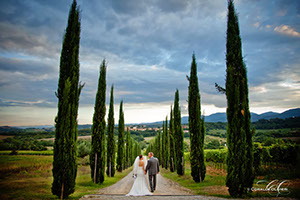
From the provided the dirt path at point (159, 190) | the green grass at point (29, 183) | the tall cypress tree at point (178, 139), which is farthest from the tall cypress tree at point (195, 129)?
the green grass at point (29, 183)

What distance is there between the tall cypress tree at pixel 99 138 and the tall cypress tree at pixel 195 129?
6786 mm

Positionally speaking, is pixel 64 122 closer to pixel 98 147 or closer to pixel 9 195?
pixel 9 195

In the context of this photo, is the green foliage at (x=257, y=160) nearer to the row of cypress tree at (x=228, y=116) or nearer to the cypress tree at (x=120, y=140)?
the row of cypress tree at (x=228, y=116)

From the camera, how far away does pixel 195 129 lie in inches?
458

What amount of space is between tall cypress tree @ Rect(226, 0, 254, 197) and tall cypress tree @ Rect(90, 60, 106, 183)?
28.5 feet

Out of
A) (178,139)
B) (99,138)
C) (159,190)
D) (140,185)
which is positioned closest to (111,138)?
(99,138)

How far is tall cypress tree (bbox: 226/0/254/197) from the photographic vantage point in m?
6.68

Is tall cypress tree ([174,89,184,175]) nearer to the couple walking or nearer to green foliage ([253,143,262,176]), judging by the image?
green foliage ([253,143,262,176])

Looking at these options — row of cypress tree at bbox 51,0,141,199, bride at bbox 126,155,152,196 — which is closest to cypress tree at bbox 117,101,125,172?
bride at bbox 126,155,152,196

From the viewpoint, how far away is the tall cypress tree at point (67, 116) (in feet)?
20.4

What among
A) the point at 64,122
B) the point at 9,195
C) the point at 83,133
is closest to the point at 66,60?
the point at 64,122

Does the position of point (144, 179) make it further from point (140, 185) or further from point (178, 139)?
point (178, 139)

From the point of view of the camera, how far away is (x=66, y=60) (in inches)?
284

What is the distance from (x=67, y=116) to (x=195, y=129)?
8.68m
